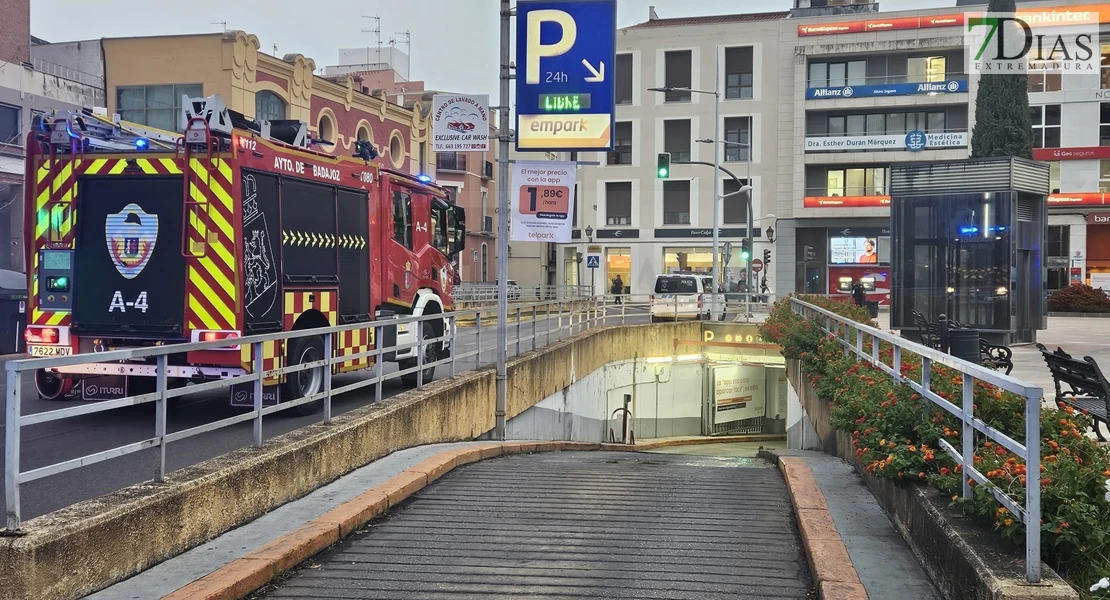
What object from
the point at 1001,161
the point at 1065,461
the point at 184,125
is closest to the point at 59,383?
the point at 184,125

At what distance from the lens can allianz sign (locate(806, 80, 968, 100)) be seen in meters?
48.8

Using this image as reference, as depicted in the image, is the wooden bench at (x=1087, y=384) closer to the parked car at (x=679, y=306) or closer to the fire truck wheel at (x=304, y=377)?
the fire truck wheel at (x=304, y=377)

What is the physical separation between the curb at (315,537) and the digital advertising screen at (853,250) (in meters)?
44.8

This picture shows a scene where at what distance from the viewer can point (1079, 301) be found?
3694 centimetres

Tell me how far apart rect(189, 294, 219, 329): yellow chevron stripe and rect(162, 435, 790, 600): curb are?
2837 millimetres

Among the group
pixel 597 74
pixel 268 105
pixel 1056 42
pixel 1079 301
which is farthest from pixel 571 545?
pixel 1056 42

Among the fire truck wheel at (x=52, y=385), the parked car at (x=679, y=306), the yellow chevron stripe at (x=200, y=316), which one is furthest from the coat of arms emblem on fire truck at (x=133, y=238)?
the parked car at (x=679, y=306)

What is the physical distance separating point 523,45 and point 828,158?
137 feet

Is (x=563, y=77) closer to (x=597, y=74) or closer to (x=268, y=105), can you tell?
(x=597, y=74)

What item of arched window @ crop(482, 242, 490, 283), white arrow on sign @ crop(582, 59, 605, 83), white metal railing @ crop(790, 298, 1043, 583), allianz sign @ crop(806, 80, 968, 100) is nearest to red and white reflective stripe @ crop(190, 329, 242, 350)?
white arrow on sign @ crop(582, 59, 605, 83)

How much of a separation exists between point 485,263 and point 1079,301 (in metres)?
37.8

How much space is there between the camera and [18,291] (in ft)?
62.8

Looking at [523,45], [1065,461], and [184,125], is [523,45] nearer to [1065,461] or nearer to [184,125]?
[184,125]

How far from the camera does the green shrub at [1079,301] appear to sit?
36.5 metres
